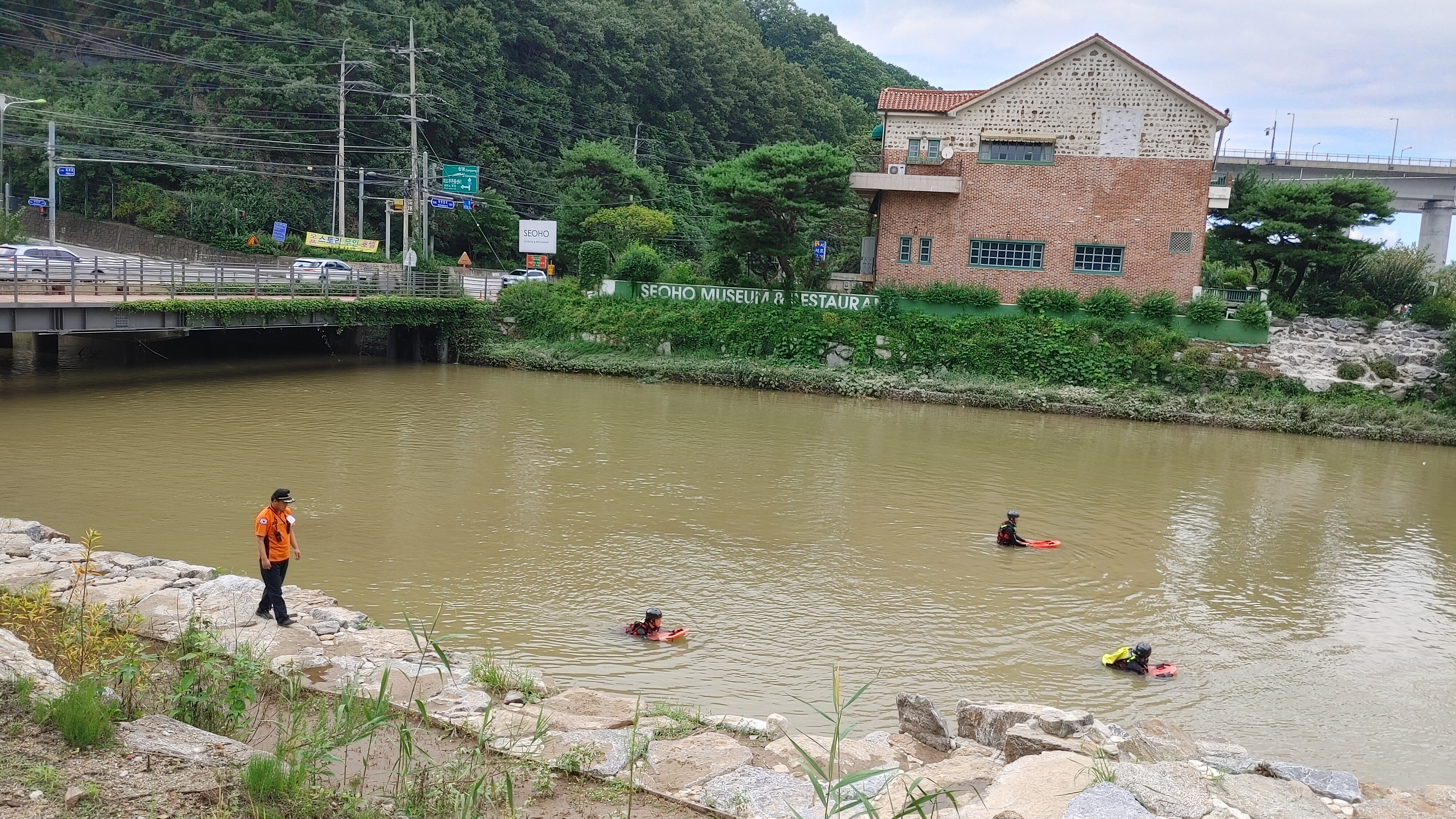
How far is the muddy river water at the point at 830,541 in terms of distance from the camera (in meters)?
11.4

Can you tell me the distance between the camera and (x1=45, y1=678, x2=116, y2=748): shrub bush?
20.0ft

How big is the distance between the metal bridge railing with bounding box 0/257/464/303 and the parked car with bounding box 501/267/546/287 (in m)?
3.19

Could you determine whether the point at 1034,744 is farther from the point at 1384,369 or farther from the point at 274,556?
the point at 1384,369

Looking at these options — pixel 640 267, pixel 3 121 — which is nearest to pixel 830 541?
pixel 640 267

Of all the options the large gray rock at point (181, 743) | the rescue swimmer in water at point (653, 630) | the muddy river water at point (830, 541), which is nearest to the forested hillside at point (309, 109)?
the muddy river water at point (830, 541)

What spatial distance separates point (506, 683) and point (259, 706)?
2076mm

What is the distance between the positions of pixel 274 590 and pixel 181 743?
174 inches

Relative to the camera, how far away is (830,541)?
56.1 feet

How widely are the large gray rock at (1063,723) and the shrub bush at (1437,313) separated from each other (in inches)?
1357

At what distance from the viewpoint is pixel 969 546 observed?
17.0 metres

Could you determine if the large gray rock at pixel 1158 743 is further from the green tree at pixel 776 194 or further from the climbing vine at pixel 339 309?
the green tree at pixel 776 194

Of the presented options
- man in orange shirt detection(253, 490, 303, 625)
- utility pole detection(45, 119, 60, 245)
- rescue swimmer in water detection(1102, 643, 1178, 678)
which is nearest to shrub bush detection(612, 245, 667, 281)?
utility pole detection(45, 119, 60, 245)

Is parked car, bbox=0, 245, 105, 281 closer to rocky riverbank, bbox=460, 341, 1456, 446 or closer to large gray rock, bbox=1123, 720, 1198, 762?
rocky riverbank, bbox=460, 341, 1456, 446

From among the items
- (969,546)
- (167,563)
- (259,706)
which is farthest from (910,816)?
(969,546)
